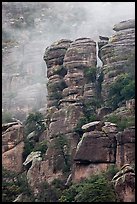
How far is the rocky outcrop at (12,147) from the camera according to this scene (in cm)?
4688

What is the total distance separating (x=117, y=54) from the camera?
52.8 metres

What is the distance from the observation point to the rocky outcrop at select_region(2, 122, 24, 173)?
1845 inches

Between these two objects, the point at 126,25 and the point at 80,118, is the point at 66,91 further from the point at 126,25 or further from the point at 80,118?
the point at 126,25

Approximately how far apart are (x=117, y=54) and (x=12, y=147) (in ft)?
40.0

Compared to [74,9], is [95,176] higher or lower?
lower

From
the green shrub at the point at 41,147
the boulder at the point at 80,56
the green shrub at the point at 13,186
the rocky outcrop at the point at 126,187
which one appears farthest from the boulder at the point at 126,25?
the rocky outcrop at the point at 126,187

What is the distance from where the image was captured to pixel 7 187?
136 ft

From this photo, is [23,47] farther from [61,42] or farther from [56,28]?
[61,42]

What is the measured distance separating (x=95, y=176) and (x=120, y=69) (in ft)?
51.3

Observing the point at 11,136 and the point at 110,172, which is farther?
the point at 11,136

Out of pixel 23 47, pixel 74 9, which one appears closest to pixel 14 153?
pixel 23 47

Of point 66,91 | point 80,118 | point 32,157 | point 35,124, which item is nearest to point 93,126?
point 80,118

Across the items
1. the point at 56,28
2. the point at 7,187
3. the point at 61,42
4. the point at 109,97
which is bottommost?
the point at 7,187

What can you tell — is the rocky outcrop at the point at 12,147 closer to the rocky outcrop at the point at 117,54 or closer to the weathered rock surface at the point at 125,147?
the rocky outcrop at the point at 117,54
